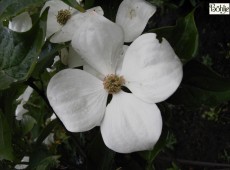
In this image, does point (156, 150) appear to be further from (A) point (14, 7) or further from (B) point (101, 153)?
(A) point (14, 7)

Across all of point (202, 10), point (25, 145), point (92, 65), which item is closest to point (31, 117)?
point (25, 145)

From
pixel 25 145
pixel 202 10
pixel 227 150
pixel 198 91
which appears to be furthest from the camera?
pixel 202 10

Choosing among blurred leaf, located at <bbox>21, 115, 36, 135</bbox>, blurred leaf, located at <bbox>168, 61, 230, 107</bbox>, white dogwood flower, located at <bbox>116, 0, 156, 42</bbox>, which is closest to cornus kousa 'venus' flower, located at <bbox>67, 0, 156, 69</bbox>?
white dogwood flower, located at <bbox>116, 0, 156, 42</bbox>

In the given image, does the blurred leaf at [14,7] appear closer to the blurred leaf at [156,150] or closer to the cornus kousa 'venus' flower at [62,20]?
the cornus kousa 'venus' flower at [62,20]

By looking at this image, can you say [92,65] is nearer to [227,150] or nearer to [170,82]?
[170,82]

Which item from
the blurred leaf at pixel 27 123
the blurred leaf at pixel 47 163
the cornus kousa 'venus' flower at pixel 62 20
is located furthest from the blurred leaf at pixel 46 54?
the blurred leaf at pixel 27 123

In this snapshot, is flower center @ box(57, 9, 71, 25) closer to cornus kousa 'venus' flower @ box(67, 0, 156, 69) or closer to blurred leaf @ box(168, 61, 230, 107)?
cornus kousa 'venus' flower @ box(67, 0, 156, 69)
